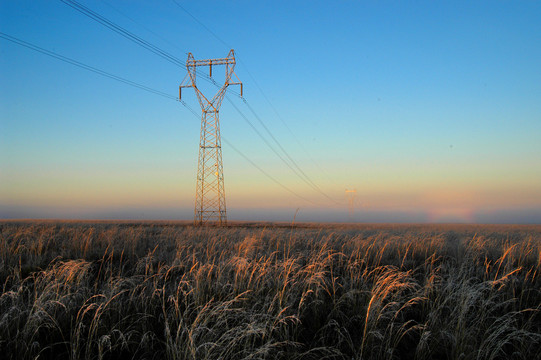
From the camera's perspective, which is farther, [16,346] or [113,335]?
[113,335]

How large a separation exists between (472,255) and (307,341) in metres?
8.76

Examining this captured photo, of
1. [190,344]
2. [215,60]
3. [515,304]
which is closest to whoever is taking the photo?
[190,344]

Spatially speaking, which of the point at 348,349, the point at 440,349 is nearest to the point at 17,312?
the point at 348,349

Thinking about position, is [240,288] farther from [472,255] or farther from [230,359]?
[472,255]

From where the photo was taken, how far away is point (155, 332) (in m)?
5.46

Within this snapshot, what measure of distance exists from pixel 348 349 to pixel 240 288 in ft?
7.89

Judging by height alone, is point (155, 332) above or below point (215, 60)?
below

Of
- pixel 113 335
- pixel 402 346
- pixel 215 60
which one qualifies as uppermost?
pixel 215 60

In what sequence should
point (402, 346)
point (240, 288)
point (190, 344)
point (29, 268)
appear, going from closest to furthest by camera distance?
point (190, 344) < point (402, 346) < point (240, 288) < point (29, 268)

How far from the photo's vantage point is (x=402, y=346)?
545 centimetres

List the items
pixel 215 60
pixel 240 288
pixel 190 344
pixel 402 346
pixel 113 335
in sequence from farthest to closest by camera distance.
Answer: pixel 215 60, pixel 240 288, pixel 402 346, pixel 113 335, pixel 190 344

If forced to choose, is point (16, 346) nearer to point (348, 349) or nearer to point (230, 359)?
point (230, 359)

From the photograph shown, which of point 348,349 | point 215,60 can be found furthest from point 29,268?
point 215,60

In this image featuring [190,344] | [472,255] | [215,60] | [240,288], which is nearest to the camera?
[190,344]
